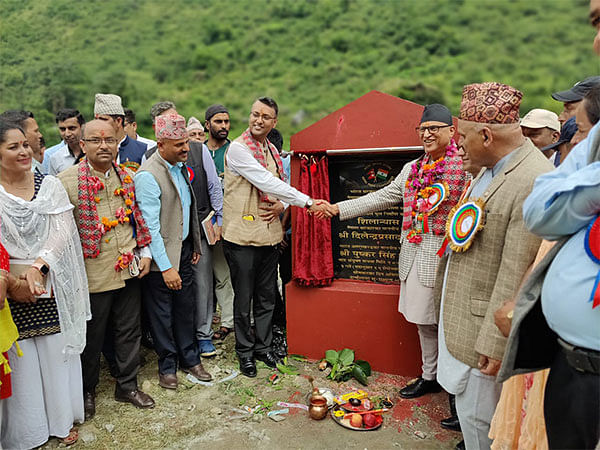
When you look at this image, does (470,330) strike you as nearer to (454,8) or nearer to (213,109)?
(213,109)

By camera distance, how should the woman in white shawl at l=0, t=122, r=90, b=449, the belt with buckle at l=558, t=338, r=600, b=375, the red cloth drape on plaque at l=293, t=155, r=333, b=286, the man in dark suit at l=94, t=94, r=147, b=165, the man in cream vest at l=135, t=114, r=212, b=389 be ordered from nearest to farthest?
the belt with buckle at l=558, t=338, r=600, b=375 → the woman in white shawl at l=0, t=122, r=90, b=449 → the man in cream vest at l=135, t=114, r=212, b=389 → the red cloth drape on plaque at l=293, t=155, r=333, b=286 → the man in dark suit at l=94, t=94, r=147, b=165

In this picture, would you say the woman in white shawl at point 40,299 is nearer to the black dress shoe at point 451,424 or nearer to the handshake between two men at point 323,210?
the handshake between two men at point 323,210

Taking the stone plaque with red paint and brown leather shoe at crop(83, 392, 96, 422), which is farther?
the stone plaque with red paint

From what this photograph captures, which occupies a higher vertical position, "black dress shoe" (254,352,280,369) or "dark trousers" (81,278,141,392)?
"dark trousers" (81,278,141,392)

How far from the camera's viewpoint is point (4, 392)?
263 cm

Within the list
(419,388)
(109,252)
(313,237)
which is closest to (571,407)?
(419,388)

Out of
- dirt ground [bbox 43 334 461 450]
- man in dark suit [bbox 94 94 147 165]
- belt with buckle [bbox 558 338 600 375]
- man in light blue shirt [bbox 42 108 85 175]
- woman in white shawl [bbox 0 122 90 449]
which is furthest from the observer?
man in light blue shirt [bbox 42 108 85 175]

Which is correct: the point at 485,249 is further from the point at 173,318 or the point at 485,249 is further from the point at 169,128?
the point at 173,318

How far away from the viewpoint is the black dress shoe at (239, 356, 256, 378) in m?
3.75

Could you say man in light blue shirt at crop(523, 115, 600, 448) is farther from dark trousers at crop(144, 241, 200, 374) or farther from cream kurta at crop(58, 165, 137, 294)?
dark trousers at crop(144, 241, 200, 374)

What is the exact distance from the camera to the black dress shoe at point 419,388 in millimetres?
3410

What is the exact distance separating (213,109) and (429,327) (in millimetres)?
3072

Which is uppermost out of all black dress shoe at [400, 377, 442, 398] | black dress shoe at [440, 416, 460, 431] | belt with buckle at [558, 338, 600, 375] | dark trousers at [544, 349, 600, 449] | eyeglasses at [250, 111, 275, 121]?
eyeglasses at [250, 111, 275, 121]

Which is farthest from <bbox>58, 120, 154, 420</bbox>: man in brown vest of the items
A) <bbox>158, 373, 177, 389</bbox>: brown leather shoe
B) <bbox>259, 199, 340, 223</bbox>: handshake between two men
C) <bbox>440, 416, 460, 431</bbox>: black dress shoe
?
<bbox>440, 416, 460, 431</bbox>: black dress shoe
